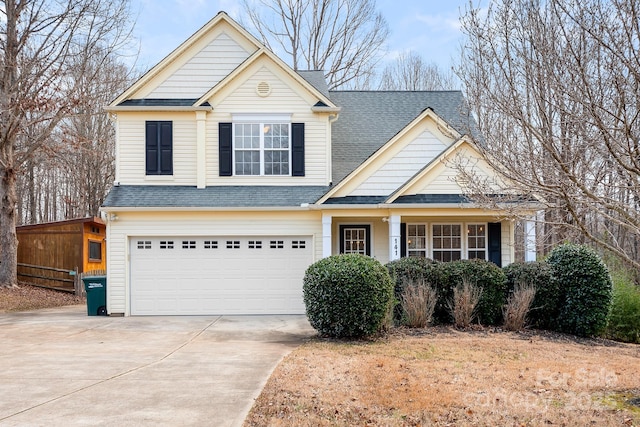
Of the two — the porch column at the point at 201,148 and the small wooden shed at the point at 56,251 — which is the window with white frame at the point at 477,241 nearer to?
the porch column at the point at 201,148

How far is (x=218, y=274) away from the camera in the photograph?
14719mm

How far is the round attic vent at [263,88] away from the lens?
50.1 feet

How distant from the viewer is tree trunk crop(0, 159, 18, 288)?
19391 millimetres

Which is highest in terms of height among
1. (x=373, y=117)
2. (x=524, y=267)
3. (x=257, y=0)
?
(x=257, y=0)

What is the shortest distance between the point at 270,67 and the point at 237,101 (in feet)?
4.37

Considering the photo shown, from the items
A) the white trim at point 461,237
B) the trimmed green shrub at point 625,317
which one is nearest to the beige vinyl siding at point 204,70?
the white trim at point 461,237

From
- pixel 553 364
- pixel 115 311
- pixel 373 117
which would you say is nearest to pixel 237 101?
pixel 373 117

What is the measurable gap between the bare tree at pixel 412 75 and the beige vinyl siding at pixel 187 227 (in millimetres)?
21191

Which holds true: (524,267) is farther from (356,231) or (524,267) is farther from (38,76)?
(38,76)

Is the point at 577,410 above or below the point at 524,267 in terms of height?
below

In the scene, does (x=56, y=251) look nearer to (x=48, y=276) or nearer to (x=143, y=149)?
(x=48, y=276)

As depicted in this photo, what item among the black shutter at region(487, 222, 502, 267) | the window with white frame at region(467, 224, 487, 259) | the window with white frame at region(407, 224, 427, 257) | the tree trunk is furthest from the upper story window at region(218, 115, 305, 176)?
the tree trunk

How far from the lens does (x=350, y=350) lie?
9.48 metres

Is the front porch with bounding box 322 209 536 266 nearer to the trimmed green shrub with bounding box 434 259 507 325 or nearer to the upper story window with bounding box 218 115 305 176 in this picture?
the upper story window with bounding box 218 115 305 176
